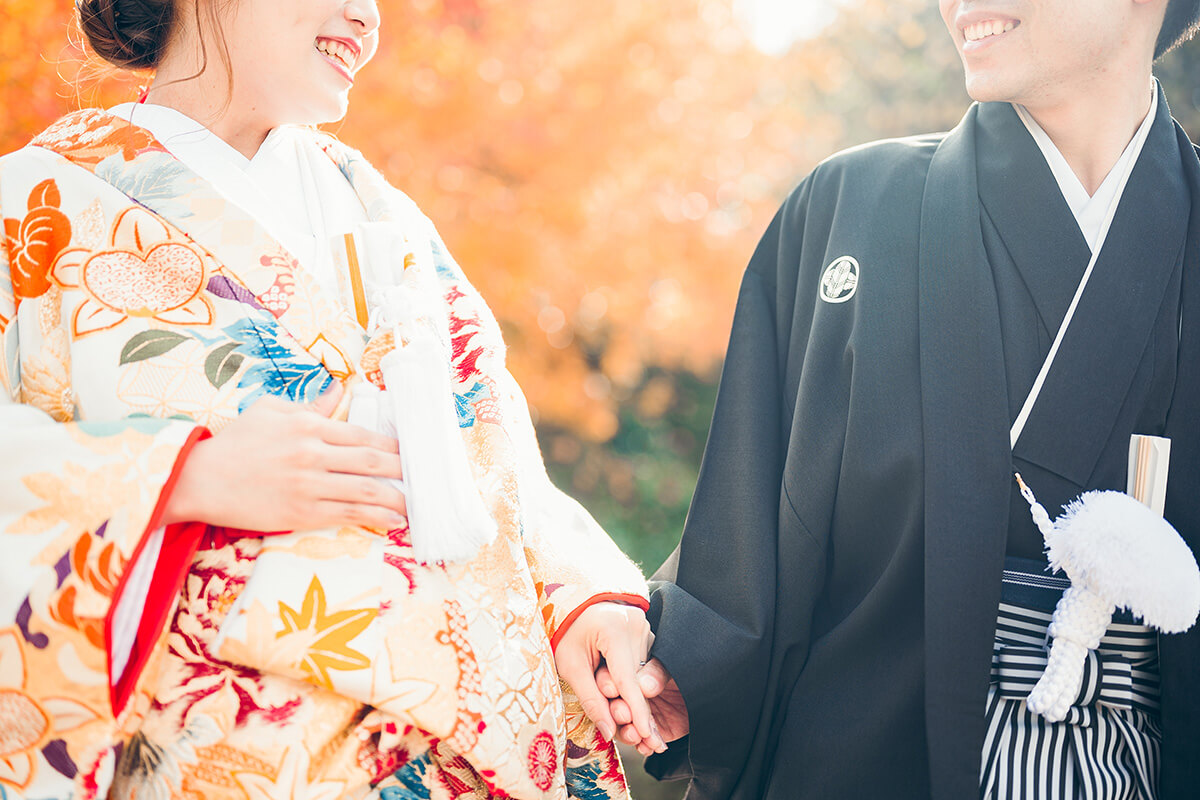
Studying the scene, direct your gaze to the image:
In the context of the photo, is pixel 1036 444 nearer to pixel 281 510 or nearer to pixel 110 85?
pixel 281 510

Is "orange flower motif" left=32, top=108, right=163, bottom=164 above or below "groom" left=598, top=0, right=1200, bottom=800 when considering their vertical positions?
above

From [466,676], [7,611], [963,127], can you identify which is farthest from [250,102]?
[963,127]

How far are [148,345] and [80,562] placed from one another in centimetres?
31

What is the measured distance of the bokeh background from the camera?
3.38 meters

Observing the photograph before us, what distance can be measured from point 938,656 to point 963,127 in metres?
1.08

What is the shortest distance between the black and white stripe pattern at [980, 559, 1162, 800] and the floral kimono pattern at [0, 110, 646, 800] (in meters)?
0.76

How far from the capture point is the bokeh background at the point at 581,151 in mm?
3379

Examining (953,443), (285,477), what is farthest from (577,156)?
(285,477)

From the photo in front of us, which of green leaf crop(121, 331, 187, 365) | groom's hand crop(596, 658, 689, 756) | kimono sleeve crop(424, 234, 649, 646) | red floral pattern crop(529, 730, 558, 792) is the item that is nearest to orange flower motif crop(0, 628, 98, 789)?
green leaf crop(121, 331, 187, 365)

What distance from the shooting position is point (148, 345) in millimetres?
1321

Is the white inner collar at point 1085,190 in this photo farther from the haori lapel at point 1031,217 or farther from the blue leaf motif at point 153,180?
the blue leaf motif at point 153,180

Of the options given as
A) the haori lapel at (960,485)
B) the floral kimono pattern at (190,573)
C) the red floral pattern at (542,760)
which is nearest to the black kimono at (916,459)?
the haori lapel at (960,485)

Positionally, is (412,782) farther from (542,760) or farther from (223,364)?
(223,364)

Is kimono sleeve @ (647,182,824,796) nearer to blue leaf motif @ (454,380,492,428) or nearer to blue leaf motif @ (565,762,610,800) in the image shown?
blue leaf motif @ (565,762,610,800)
